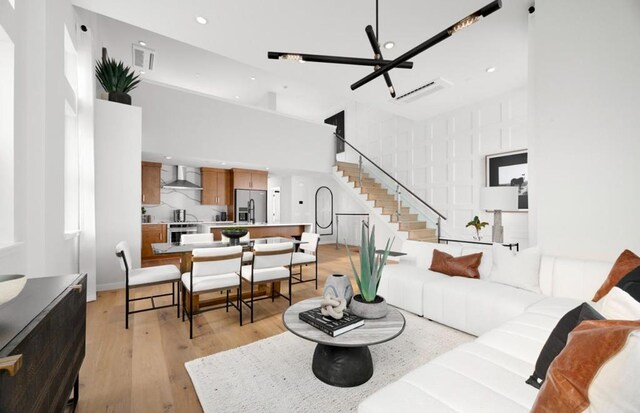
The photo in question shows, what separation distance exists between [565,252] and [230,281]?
3510 mm

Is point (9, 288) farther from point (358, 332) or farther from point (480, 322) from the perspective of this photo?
point (480, 322)

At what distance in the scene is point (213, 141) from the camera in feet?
19.6

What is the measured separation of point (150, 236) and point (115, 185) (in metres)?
2.06

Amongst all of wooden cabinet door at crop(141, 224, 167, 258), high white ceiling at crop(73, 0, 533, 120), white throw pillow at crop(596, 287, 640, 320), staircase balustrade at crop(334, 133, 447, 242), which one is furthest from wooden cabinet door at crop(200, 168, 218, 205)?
white throw pillow at crop(596, 287, 640, 320)

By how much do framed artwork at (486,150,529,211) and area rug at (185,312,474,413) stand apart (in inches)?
140

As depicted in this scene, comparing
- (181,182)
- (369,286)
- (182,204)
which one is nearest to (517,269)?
(369,286)

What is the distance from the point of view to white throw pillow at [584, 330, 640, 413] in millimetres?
610

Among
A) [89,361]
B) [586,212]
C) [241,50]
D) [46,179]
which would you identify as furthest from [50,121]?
[586,212]

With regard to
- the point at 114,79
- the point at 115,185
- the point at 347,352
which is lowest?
the point at 347,352

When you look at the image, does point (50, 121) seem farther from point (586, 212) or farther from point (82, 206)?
point (586, 212)

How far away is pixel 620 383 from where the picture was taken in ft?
2.06

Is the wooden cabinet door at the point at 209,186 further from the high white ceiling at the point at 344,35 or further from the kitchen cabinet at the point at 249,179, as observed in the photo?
the high white ceiling at the point at 344,35

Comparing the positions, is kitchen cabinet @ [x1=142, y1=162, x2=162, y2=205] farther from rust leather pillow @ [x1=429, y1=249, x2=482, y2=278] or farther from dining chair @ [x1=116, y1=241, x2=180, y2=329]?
rust leather pillow @ [x1=429, y1=249, x2=482, y2=278]

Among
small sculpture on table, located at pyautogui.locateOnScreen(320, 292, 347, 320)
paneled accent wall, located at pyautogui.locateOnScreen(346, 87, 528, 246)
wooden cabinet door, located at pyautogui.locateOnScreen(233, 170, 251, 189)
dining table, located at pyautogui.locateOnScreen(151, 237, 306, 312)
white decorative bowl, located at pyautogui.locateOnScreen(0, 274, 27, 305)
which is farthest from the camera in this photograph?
wooden cabinet door, located at pyautogui.locateOnScreen(233, 170, 251, 189)
